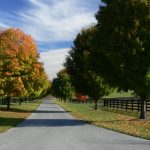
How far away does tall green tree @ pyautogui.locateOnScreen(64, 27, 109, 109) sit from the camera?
5310cm

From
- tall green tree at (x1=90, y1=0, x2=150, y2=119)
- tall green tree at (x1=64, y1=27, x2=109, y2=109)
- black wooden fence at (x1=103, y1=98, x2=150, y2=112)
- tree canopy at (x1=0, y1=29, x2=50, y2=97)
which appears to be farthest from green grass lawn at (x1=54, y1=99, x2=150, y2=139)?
tall green tree at (x1=64, y1=27, x2=109, y2=109)

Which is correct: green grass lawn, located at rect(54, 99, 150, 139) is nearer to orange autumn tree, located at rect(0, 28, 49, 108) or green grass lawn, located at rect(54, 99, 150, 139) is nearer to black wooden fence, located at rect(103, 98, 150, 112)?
black wooden fence, located at rect(103, 98, 150, 112)

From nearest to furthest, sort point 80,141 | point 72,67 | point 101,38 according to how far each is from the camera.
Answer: point 80,141 < point 101,38 < point 72,67

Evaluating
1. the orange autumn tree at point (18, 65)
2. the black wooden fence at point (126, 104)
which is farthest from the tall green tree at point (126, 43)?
the orange autumn tree at point (18, 65)

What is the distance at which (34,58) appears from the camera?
178 feet

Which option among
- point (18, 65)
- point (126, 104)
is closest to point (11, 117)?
point (18, 65)

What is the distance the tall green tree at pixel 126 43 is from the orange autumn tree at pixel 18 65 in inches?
654

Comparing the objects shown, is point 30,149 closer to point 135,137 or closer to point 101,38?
point 135,137

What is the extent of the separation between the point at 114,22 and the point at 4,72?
20.7 metres

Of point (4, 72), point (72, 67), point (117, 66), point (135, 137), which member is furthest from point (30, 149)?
point (72, 67)

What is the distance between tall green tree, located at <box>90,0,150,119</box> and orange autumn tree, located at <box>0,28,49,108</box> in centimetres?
1662

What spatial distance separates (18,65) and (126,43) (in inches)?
863

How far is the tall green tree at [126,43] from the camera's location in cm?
2944

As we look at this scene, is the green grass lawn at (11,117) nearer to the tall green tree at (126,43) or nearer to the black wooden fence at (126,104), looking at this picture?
the tall green tree at (126,43)
